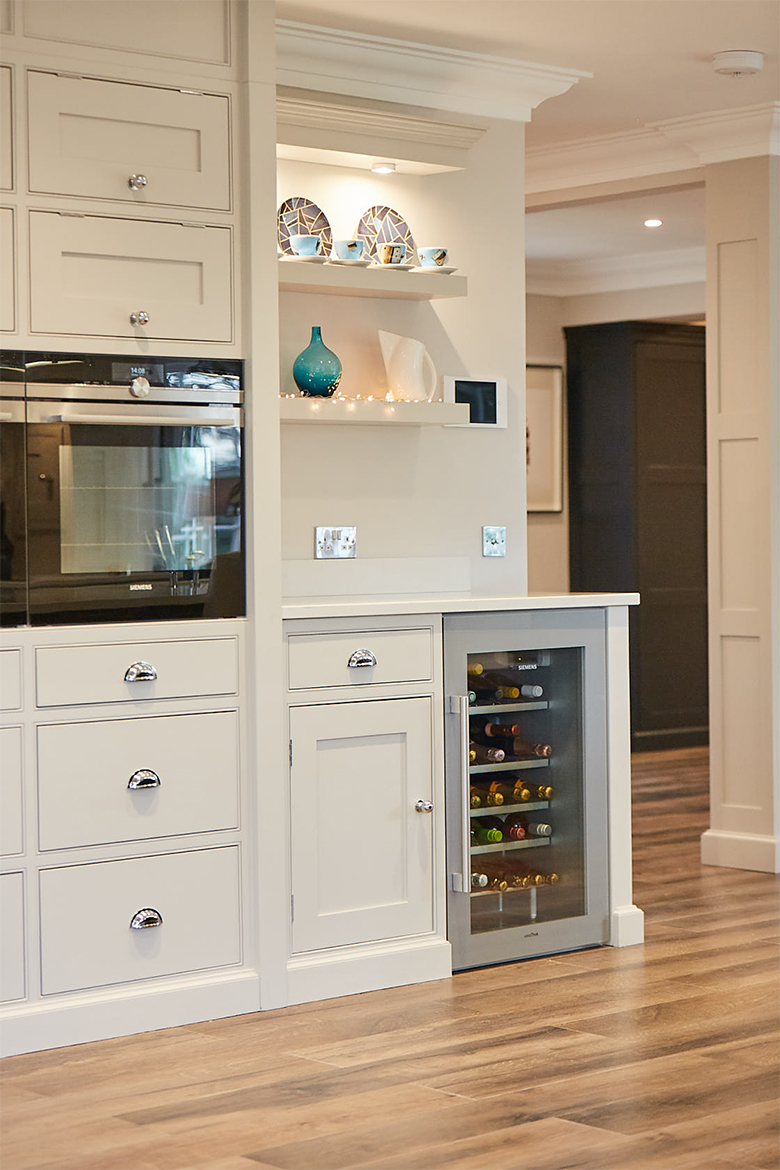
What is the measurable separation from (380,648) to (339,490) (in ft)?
2.14

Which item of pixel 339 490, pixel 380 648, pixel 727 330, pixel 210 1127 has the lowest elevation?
pixel 210 1127

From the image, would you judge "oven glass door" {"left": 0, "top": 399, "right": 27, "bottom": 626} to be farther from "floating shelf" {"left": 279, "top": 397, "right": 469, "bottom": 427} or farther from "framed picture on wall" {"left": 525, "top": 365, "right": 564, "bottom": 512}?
"framed picture on wall" {"left": 525, "top": 365, "right": 564, "bottom": 512}

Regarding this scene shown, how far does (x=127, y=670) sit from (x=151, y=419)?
610 millimetres

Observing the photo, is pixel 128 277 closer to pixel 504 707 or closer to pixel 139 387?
pixel 139 387

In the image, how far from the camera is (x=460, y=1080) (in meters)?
3.12

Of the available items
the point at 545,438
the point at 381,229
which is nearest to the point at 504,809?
the point at 381,229

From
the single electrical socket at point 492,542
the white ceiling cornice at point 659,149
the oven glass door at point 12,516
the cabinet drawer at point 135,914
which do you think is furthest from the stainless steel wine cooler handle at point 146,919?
the white ceiling cornice at point 659,149

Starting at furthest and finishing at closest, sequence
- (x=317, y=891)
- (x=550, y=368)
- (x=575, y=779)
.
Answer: (x=550, y=368), (x=575, y=779), (x=317, y=891)

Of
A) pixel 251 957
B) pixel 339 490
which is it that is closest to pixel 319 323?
pixel 339 490

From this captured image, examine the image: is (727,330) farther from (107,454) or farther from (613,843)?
(107,454)

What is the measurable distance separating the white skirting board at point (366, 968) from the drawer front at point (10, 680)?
0.99 m

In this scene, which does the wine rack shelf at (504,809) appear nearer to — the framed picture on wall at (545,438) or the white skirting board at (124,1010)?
the white skirting board at (124,1010)

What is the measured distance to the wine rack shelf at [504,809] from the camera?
13.4ft

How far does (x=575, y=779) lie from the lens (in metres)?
4.23
